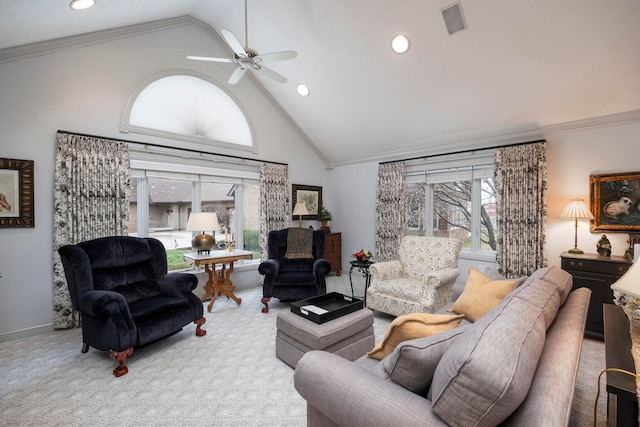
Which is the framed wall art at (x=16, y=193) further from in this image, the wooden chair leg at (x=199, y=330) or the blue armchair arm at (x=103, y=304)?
the wooden chair leg at (x=199, y=330)

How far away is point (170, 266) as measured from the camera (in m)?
4.43

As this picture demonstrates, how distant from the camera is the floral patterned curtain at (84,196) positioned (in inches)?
130

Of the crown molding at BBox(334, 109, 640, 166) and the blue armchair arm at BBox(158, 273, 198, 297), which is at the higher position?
the crown molding at BBox(334, 109, 640, 166)

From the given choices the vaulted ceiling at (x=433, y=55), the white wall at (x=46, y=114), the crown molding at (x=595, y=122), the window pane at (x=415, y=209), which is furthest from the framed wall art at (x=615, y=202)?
the white wall at (x=46, y=114)

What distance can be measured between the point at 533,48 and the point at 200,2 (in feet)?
13.4

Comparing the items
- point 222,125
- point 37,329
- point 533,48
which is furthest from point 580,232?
point 37,329

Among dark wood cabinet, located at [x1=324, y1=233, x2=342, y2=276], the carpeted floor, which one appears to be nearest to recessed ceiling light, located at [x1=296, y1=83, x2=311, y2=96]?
dark wood cabinet, located at [x1=324, y1=233, x2=342, y2=276]

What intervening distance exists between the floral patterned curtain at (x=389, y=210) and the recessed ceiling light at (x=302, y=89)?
1.91 metres

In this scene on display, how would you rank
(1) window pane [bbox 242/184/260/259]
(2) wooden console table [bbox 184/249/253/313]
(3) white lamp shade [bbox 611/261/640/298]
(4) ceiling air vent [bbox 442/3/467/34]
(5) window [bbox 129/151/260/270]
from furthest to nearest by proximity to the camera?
(1) window pane [bbox 242/184/260/259], (5) window [bbox 129/151/260/270], (2) wooden console table [bbox 184/249/253/313], (4) ceiling air vent [bbox 442/3/467/34], (3) white lamp shade [bbox 611/261/640/298]

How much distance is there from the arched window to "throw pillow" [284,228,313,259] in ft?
5.75

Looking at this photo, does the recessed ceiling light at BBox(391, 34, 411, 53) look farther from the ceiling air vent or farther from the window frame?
the window frame

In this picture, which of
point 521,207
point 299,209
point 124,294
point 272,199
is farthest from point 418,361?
point 272,199

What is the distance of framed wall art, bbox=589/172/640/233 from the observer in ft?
10.8

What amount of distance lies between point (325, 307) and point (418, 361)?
5.55 feet
